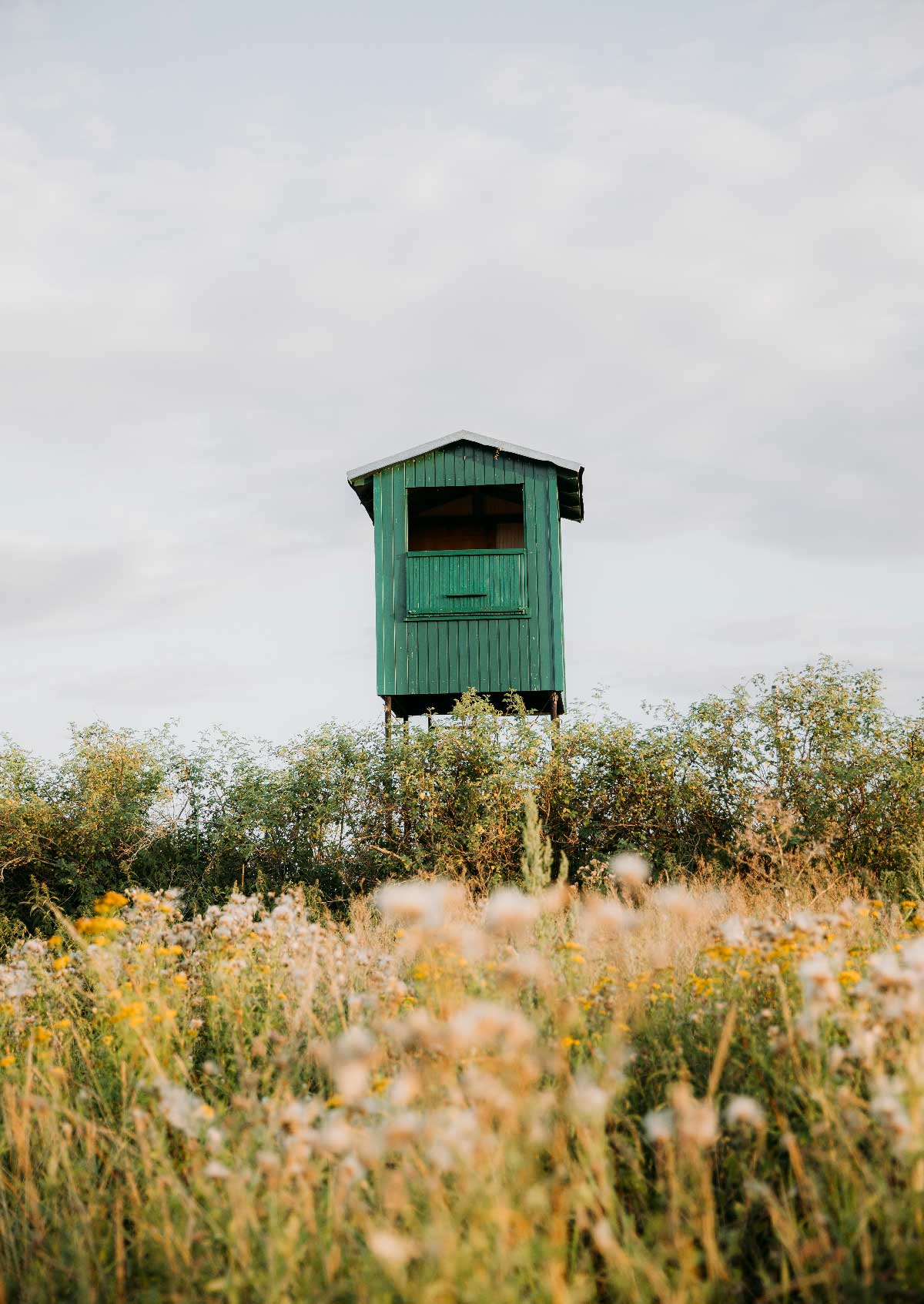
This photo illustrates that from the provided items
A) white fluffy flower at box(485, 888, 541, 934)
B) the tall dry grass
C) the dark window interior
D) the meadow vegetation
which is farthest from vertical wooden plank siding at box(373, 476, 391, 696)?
white fluffy flower at box(485, 888, 541, 934)

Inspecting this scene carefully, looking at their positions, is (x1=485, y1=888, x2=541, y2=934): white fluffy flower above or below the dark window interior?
below

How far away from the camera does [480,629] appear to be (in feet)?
43.9

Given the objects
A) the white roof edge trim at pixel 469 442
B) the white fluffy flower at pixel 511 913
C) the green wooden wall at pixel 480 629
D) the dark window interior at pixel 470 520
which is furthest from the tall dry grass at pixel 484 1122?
the dark window interior at pixel 470 520

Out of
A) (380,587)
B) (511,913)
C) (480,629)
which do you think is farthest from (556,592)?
(511,913)

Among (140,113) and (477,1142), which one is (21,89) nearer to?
(140,113)

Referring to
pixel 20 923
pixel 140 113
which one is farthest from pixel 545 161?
pixel 20 923

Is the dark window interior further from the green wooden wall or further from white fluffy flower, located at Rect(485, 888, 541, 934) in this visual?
white fluffy flower, located at Rect(485, 888, 541, 934)

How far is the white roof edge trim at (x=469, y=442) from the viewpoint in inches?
538

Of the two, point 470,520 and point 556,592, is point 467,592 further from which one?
point 470,520

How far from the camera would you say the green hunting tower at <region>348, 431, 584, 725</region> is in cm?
1327

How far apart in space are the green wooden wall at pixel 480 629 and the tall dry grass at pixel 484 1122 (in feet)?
26.9

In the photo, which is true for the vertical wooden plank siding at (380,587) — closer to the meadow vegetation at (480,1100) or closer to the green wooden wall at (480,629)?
the green wooden wall at (480,629)

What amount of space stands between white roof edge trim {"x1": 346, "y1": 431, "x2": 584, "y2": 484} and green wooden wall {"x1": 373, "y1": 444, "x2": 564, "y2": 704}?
230 mm

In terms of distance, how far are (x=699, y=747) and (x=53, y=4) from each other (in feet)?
38.9
